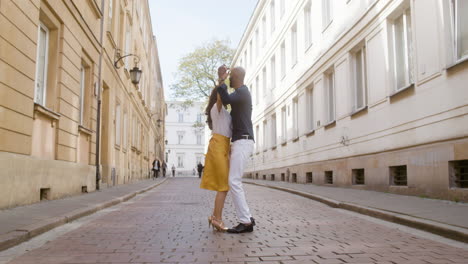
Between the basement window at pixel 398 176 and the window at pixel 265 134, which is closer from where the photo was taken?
the basement window at pixel 398 176

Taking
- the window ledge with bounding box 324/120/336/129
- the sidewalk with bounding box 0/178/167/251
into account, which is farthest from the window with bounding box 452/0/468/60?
the sidewalk with bounding box 0/178/167/251

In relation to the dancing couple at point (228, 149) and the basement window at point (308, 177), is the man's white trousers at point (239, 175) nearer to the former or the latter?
the dancing couple at point (228, 149)

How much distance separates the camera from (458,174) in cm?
798

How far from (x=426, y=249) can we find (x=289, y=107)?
680 inches

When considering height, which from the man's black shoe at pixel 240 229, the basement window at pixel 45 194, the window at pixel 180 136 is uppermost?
the window at pixel 180 136

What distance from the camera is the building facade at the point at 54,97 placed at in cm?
691

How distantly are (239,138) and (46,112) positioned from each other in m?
4.78

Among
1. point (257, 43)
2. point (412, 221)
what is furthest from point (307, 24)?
point (412, 221)

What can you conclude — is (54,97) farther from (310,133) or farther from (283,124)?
(283,124)

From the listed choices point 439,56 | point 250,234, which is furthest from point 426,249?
point 439,56

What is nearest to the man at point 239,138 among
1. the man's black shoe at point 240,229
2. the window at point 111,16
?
the man's black shoe at point 240,229

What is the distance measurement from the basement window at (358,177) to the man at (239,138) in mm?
7708

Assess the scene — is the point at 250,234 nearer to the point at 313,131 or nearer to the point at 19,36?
the point at 19,36

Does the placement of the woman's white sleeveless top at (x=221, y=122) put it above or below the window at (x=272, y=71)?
below
